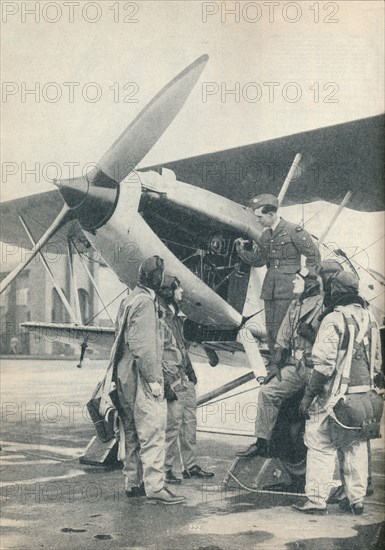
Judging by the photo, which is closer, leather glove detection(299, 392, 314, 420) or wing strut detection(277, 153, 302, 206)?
leather glove detection(299, 392, 314, 420)

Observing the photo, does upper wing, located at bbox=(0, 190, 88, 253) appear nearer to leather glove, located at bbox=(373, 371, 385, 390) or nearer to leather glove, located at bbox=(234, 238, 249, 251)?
leather glove, located at bbox=(234, 238, 249, 251)

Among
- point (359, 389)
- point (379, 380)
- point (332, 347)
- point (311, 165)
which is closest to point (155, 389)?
point (332, 347)

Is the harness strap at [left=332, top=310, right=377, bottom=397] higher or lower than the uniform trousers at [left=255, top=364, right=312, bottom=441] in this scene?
higher

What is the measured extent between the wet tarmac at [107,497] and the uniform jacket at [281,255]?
1.58ft

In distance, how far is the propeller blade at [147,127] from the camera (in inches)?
116

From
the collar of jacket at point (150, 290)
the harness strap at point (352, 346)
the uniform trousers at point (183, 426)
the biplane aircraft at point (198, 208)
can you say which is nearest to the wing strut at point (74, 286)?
the biplane aircraft at point (198, 208)

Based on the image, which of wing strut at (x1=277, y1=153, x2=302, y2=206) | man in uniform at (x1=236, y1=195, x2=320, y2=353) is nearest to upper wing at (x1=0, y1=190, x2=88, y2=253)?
man in uniform at (x1=236, y1=195, x2=320, y2=353)

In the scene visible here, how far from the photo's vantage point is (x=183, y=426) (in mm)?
2996

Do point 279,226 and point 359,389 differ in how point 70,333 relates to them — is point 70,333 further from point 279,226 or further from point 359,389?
point 359,389

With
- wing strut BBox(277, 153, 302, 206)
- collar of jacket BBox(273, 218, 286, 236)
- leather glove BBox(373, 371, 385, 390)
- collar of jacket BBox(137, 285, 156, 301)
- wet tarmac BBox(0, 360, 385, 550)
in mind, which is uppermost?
wing strut BBox(277, 153, 302, 206)

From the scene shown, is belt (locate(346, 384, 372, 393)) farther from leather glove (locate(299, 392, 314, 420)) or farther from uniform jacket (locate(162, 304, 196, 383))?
uniform jacket (locate(162, 304, 196, 383))

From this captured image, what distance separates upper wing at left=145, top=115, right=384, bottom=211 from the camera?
3.03 m

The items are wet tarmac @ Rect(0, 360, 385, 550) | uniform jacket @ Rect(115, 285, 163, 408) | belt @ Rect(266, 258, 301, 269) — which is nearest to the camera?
wet tarmac @ Rect(0, 360, 385, 550)

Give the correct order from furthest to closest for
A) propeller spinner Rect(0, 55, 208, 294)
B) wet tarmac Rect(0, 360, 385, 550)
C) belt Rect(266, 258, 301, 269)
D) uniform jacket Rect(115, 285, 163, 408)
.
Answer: belt Rect(266, 258, 301, 269) < propeller spinner Rect(0, 55, 208, 294) < uniform jacket Rect(115, 285, 163, 408) < wet tarmac Rect(0, 360, 385, 550)
